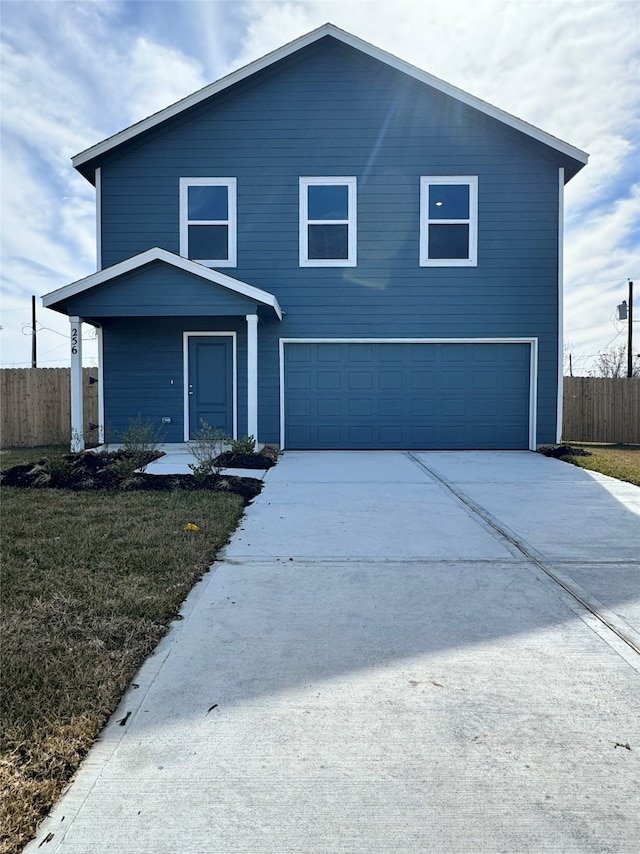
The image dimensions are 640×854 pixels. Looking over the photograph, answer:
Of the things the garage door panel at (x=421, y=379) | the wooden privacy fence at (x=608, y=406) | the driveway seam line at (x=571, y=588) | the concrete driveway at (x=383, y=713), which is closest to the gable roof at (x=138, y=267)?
the garage door panel at (x=421, y=379)

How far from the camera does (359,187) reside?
10.8 meters

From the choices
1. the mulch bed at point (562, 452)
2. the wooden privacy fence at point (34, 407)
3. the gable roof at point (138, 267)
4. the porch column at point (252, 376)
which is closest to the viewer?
the gable roof at point (138, 267)

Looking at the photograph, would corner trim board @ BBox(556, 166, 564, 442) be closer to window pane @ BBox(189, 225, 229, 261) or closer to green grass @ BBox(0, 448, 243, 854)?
window pane @ BBox(189, 225, 229, 261)

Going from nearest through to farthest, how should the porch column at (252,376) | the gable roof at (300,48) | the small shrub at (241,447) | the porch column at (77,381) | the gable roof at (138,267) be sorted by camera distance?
the small shrub at (241,447) < the gable roof at (138,267) < the porch column at (252,376) < the porch column at (77,381) < the gable roof at (300,48)

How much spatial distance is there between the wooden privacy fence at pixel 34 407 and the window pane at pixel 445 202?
9.04 meters

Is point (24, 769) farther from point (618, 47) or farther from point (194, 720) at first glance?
point (618, 47)

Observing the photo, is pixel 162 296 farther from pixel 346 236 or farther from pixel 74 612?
pixel 74 612

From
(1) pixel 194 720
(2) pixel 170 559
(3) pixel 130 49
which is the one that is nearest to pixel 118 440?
(3) pixel 130 49

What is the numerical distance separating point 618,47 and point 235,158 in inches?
268

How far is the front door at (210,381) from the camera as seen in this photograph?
11008 millimetres

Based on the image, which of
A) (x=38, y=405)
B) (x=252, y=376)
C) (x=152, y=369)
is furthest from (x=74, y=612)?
(x=38, y=405)

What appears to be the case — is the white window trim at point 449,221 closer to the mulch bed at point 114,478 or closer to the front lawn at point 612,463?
the front lawn at point 612,463

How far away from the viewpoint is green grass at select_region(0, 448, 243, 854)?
1.90m

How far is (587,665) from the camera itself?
8.48ft
